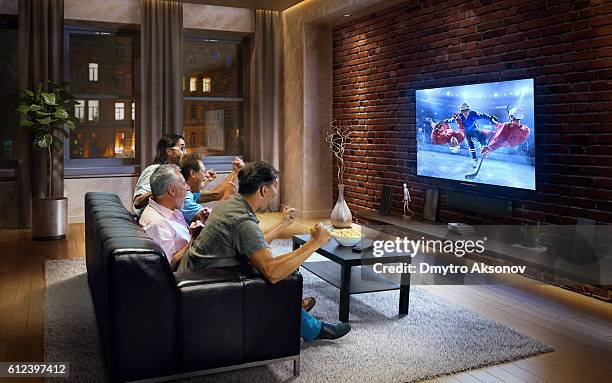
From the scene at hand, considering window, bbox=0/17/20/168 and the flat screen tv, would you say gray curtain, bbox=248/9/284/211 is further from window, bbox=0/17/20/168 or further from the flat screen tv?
window, bbox=0/17/20/168

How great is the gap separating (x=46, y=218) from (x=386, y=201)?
11.4 feet

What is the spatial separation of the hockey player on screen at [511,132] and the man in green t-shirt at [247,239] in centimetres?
256

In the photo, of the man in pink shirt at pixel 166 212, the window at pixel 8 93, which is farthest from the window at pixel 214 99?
the man in pink shirt at pixel 166 212

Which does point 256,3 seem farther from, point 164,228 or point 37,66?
point 164,228

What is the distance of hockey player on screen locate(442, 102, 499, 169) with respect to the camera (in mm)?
4941

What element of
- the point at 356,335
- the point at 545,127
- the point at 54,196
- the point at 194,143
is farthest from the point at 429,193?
the point at 54,196

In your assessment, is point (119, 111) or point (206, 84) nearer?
point (119, 111)

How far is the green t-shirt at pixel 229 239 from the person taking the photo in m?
2.53

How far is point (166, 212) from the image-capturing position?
10.5ft

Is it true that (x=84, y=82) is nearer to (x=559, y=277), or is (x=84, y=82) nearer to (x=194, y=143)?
(x=194, y=143)

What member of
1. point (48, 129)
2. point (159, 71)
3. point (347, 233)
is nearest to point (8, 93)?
point (48, 129)

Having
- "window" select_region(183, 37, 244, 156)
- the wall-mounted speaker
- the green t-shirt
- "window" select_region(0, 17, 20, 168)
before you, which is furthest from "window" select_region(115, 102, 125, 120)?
the green t-shirt

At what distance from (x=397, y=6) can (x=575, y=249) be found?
329 centimetres

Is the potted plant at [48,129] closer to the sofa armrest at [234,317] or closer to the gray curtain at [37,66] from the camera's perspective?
the gray curtain at [37,66]
